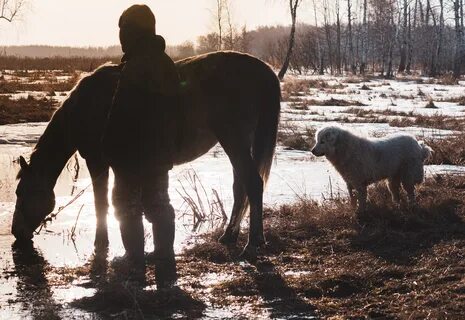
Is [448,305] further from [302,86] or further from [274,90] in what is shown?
[302,86]

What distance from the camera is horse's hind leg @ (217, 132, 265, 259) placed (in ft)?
19.7

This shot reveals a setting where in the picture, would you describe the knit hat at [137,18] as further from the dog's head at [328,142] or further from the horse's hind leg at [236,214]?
the dog's head at [328,142]

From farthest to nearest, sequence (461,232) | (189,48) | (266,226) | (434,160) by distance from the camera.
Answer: (189,48) → (434,160) → (266,226) → (461,232)

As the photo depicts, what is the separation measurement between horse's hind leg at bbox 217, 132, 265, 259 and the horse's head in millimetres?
1799

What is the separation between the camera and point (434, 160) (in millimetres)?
10750

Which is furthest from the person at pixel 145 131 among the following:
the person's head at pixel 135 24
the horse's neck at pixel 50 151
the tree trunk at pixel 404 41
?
the tree trunk at pixel 404 41

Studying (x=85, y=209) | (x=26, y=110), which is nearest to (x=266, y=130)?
(x=85, y=209)

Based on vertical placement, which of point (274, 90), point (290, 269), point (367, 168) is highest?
point (274, 90)

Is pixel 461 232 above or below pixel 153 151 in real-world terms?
below

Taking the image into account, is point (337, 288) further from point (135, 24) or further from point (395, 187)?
point (395, 187)

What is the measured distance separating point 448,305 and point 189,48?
258 feet

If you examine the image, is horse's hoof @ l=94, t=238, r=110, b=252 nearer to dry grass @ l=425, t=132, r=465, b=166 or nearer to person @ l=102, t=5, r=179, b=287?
person @ l=102, t=5, r=179, b=287

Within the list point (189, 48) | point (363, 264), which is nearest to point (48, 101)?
point (363, 264)

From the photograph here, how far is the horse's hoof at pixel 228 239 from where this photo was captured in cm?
636
